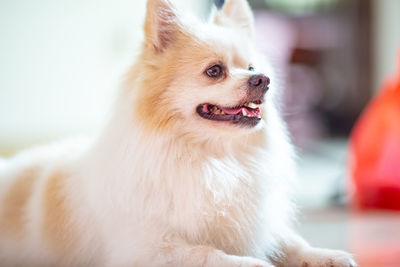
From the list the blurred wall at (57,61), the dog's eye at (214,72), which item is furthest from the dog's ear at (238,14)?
the blurred wall at (57,61)

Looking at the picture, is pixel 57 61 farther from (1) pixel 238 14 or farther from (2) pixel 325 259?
(2) pixel 325 259

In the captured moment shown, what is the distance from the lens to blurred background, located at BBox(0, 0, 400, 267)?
2.75m

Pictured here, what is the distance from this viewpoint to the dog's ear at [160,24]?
159cm

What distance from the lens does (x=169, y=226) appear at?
57.9 inches

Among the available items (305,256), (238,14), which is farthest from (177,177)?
(238,14)

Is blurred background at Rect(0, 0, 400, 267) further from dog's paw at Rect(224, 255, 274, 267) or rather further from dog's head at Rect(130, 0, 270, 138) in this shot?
dog's paw at Rect(224, 255, 274, 267)

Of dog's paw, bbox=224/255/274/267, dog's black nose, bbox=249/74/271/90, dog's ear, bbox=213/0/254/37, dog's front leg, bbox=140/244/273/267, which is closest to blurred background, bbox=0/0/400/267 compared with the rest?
dog's ear, bbox=213/0/254/37

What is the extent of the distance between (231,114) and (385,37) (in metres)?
6.24

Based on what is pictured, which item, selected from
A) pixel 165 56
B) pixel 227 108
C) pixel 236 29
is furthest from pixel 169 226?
pixel 236 29

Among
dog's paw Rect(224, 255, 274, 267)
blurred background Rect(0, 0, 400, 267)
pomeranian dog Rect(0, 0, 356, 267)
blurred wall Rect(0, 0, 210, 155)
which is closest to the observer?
dog's paw Rect(224, 255, 274, 267)

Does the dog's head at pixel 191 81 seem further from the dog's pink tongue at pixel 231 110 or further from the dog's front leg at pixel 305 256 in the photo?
the dog's front leg at pixel 305 256

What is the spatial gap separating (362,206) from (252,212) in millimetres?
1826

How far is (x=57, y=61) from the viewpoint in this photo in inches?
191

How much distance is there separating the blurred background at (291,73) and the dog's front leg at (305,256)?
0.37 m
